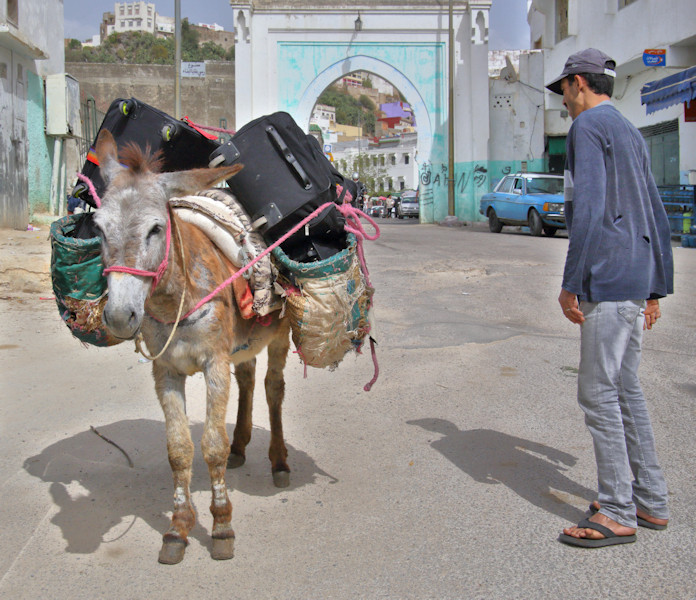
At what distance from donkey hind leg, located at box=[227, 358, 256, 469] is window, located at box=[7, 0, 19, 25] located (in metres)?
12.9

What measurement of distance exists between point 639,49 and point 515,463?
19.2 m

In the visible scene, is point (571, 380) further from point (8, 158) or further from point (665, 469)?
point (8, 158)

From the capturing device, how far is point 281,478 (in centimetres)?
414

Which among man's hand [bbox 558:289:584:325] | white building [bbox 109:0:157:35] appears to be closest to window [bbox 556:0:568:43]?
man's hand [bbox 558:289:584:325]

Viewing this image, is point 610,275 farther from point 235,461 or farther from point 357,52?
point 357,52

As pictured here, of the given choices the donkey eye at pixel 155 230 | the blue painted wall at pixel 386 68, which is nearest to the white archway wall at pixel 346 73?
the blue painted wall at pixel 386 68

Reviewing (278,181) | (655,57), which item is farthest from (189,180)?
(655,57)

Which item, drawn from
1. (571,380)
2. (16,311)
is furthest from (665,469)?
(16,311)

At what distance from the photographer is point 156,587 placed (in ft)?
9.85

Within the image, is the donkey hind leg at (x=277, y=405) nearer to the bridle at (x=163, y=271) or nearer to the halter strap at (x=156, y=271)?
the bridle at (x=163, y=271)

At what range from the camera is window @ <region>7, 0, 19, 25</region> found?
14285 millimetres

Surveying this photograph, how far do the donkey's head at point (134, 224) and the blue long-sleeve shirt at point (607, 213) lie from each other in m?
1.57

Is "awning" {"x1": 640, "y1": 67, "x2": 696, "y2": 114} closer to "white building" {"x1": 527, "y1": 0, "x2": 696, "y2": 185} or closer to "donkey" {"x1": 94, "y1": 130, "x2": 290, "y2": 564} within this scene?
"white building" {"x1": 527, "y1": 0, "x2": 696, "y2": 185}

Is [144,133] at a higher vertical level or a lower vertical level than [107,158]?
higher
